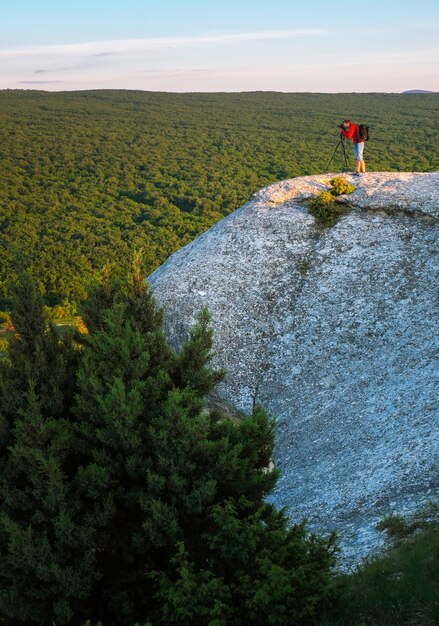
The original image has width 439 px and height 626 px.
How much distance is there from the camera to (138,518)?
10.1 metres

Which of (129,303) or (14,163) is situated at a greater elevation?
(14,163)

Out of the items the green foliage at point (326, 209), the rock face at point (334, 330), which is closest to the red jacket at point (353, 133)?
the rock face at point (334, 330)

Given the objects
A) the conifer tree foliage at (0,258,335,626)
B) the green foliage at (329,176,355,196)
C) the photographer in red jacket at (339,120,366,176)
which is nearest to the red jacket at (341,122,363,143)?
the photographer in red jacket at (339,120,366,176)

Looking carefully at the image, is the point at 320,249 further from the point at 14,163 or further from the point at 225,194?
the point at 14,163

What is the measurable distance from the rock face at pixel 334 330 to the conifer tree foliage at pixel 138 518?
13.8 feet

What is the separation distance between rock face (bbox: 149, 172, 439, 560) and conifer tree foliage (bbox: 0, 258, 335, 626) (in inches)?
166

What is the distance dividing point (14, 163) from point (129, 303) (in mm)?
117375

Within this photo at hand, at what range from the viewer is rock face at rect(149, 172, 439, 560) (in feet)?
50.3

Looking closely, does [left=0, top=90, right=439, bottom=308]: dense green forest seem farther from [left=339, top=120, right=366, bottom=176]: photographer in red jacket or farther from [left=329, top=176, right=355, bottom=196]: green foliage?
[left=329, top=176, right=355, bottom=196]: green foliage

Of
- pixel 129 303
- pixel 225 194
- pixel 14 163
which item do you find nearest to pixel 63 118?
pixel 14 163

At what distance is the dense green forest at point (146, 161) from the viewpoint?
300 feet

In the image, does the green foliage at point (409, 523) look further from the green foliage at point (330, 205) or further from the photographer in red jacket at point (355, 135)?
the photographer in red jacket at point (355, 135)

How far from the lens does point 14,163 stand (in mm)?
121375

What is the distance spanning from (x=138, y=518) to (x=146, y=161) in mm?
123915
